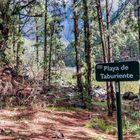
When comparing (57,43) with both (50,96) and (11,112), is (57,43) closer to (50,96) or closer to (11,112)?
(50,96)

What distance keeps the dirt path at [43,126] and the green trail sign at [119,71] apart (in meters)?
3.90

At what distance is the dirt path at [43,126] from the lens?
10.0 m

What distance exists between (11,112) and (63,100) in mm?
5323

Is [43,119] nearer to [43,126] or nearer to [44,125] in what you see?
[44,125]

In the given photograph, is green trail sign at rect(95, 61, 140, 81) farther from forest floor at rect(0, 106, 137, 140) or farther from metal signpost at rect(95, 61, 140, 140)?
forest floor at rect(0, 106, 137, 140)

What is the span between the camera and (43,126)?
11.4 meters

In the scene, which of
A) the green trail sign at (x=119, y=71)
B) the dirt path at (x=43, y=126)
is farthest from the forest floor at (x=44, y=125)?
the green trail sign at (x=119, y=71)

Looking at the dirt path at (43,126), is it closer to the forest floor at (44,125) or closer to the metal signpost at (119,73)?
the forest floor at (44,125)

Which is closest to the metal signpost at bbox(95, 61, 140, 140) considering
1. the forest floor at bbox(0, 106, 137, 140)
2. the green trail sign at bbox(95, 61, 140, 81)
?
the green trail sign at bbox(95, 61, 140, 81)

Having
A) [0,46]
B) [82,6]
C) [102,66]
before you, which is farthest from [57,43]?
[102,66]

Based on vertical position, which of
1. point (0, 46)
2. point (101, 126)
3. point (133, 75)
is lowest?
point (101, 126)

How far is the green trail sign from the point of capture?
6.03 m

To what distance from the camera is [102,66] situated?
6359mm

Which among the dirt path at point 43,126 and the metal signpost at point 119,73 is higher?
the metal signpost at point 119,73
